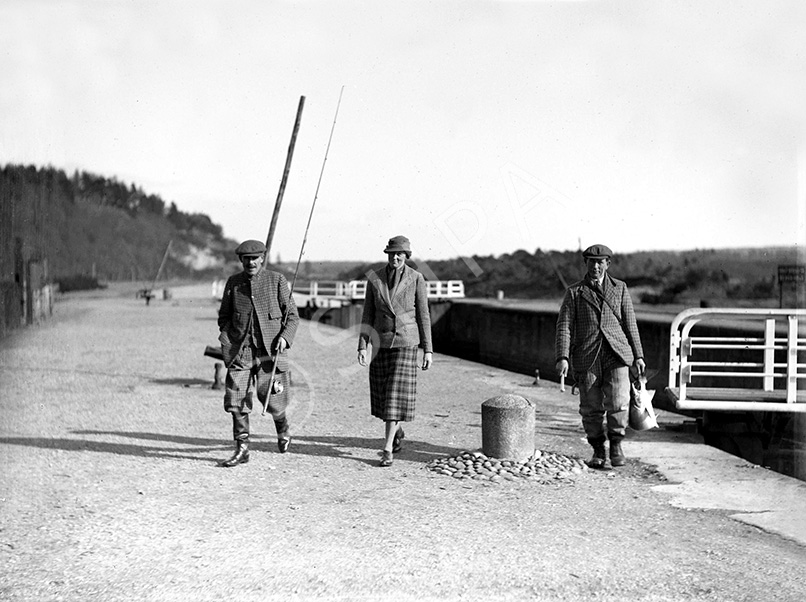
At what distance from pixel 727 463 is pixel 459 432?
9.34 ft

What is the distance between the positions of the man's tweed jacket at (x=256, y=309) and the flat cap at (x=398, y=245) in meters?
0.96

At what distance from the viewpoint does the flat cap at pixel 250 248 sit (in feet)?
23.5

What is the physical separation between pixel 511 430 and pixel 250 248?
2735 millimetres

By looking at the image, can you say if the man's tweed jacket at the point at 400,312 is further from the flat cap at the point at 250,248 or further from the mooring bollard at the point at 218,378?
the mooring bollard at the point at 218,378

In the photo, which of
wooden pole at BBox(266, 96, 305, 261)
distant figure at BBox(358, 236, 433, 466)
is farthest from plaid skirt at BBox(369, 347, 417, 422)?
wooden pole at BBox(266, 96, 305, 261)

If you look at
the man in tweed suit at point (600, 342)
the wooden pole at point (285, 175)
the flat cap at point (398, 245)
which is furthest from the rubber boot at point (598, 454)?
the wooden pole at point (285, 175)

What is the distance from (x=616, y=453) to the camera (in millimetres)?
7344

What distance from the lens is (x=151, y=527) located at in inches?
214

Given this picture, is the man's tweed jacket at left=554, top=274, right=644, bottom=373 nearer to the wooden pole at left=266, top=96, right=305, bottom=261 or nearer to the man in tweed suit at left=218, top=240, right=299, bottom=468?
the man in tweed suit at left=218, top=240, right=299, bottom=468

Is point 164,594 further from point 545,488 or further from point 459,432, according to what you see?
point 459,432

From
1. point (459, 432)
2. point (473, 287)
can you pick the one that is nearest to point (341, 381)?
point (459, 432)

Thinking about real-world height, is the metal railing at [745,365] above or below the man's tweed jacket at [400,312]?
below

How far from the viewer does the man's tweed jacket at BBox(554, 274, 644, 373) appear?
7145 mm

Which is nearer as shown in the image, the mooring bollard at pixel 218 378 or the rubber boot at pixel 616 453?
the rubber boot at pixel 616 453
